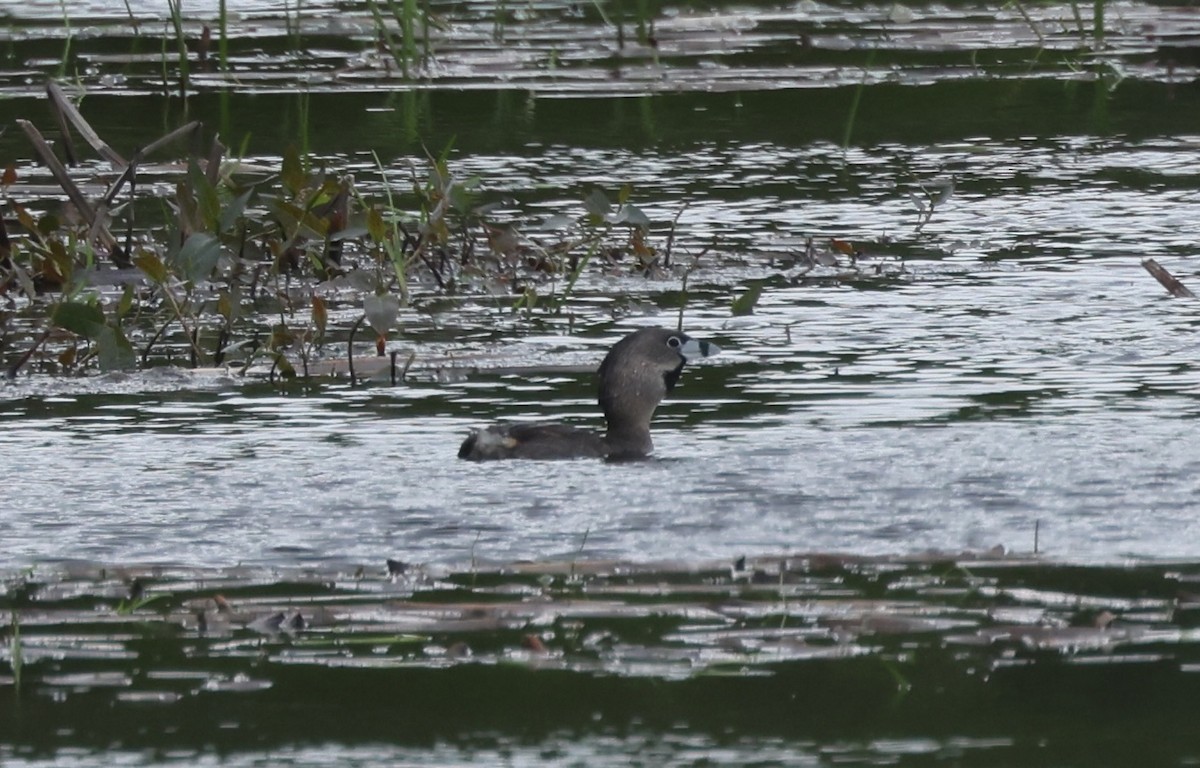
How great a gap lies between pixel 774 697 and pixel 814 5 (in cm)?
1539

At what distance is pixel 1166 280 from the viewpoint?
9.55 meters

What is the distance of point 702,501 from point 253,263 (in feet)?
13.6

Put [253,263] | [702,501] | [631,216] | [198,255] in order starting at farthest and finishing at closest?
[253,263]
[631,216]
[198,255]
[702,501]

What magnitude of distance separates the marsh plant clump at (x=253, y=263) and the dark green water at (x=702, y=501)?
165 mm

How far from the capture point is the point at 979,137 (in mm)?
14008

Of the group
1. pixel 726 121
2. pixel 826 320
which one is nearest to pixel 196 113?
pixel 726 121

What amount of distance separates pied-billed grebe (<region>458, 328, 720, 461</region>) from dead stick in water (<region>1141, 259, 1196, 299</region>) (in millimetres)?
2247

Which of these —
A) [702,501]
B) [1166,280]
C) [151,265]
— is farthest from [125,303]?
[1166,280]

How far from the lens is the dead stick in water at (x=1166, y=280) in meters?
9.55

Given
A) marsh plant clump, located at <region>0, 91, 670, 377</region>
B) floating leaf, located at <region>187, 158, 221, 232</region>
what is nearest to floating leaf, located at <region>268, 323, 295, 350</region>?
marsh plant clump, located at <region>0, 91, 670, 377</region>

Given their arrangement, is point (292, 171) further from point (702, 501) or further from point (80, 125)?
point (702, 501)

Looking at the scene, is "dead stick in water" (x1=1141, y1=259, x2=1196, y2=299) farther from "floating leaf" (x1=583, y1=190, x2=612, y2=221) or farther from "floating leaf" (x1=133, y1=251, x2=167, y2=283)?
"floating leaf" (x1=133, y1=251, x2=167, y2=283)

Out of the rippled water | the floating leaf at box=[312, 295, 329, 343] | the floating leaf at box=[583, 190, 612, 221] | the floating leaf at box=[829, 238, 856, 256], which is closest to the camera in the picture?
the rippled water

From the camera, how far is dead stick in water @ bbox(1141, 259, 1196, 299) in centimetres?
955
